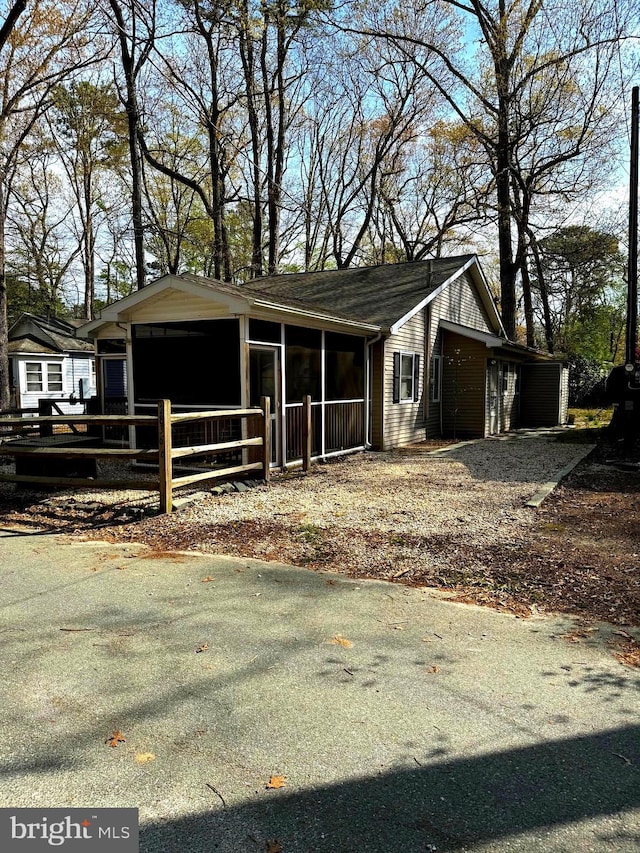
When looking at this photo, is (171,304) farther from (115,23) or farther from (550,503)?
Answer: (115,23)

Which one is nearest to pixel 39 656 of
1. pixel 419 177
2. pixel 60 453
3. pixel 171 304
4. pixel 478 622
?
pixel 478 622

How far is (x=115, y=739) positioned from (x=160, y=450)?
183 inches

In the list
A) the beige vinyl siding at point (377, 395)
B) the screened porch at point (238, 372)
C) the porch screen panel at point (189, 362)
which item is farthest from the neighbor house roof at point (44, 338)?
the beige vinyl siding at point (377, 395)

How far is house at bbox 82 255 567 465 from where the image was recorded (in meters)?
9.65

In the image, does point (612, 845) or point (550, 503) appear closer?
point (612, 845)

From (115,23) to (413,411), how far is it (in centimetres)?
1440

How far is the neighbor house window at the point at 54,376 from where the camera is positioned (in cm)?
2555

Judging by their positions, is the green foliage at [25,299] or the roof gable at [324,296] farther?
the green foliage at [25,299]

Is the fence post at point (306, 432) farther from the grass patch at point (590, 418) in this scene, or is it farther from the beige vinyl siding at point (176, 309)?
the grass patch at point (590, 418)

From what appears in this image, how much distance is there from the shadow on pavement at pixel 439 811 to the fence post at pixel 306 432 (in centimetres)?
788

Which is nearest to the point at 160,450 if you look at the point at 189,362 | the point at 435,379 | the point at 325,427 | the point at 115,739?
the point at 189,362

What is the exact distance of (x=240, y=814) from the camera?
212 centimetres

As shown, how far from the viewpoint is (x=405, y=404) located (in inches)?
574

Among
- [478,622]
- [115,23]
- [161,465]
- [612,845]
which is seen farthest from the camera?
[115,23]
